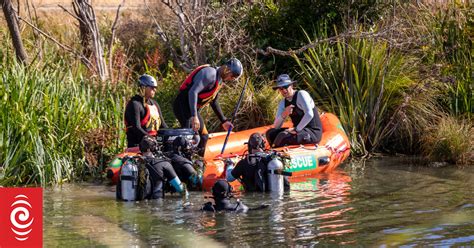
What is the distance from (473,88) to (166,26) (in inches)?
285

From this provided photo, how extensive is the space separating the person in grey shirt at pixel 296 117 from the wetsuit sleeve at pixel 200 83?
930 millimetres

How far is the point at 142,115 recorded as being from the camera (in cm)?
1289

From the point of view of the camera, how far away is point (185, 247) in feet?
28.9

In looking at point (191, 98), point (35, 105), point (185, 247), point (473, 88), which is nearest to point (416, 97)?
point (473, 88)

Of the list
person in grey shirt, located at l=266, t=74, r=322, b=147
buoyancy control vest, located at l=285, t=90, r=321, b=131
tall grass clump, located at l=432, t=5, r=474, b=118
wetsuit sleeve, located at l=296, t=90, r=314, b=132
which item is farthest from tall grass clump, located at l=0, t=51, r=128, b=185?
tall grass clump, located at l=432, t=5, r=474, b=118

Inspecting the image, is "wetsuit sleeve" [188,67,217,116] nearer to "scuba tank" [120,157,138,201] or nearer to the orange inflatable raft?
the orange inflatable raft

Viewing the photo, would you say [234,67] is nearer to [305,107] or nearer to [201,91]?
[201,91]

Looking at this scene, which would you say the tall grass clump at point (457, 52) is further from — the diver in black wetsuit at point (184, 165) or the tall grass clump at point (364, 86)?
the diver in black wetsuit at point (184, 165)

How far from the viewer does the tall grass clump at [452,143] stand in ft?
46.2

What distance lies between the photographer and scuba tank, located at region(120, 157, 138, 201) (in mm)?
11055

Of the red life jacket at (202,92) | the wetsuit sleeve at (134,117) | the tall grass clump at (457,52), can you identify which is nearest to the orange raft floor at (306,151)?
the red life jacket at (202,92)

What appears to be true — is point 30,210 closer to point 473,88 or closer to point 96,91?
point 96,91

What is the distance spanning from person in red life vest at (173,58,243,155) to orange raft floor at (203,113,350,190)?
0.92 ft

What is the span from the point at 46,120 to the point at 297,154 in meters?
3.41
